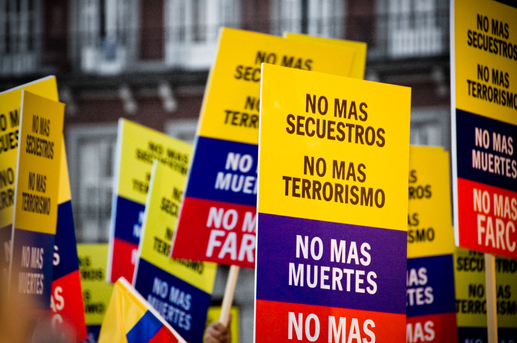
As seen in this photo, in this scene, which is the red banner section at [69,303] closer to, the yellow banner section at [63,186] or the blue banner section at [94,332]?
the yellow banner section at [63,186]

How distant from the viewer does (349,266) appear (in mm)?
3588

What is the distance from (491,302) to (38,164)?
8.87 ft

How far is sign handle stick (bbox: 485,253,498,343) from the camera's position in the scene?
4258mm

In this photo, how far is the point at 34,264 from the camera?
4.58 metres

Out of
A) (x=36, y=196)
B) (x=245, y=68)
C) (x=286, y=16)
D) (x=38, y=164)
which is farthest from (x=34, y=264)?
(x=286, y=16)

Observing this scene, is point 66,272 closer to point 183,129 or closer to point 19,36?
point 183,129

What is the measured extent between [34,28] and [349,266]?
14904 mm

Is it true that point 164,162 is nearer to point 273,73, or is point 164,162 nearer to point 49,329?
point 273,73

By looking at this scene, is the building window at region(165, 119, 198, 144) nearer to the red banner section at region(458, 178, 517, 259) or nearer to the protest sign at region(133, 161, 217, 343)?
the protest sign at region(133, 161, 217, 343)

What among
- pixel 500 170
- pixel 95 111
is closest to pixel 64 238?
pixel 500 170

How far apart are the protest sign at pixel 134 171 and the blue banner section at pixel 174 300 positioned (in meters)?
1.00

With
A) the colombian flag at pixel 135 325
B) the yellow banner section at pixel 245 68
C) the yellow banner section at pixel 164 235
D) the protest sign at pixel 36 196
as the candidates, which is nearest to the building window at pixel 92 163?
the yellow banner section at pixel 164 235

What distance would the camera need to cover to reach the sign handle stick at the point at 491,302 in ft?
14.0

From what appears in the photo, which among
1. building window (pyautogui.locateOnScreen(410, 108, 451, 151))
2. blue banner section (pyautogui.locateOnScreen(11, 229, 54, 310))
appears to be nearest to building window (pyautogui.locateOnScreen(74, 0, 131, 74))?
building window (pyautogui.locateOnScreen(410, 108, 451, 151))
